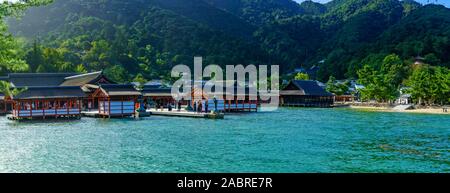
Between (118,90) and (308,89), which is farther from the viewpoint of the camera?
(308,89)

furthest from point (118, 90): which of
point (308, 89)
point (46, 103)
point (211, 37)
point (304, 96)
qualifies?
point (211, 37)

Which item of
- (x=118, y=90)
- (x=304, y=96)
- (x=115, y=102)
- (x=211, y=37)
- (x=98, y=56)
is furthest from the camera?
(x=211, y=37)

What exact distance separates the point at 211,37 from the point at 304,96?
145ft

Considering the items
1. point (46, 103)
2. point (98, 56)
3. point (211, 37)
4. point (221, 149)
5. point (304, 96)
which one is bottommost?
point (221, 149)

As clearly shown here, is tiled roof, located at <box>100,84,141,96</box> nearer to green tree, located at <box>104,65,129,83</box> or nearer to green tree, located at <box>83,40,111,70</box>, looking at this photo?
green tree, located at <box>104,65,129,83</box>

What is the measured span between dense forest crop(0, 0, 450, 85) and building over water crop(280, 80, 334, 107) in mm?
23041

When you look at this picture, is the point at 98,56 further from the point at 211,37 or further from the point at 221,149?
the point at 221,149

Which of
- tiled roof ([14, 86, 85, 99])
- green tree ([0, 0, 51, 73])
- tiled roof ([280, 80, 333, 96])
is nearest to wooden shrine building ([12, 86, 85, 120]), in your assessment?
tiled roof ([14, 86, 85, 99])

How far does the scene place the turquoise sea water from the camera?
13.2 metres

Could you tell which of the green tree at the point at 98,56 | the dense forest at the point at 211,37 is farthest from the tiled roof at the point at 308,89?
the green tree at the point at 98,56

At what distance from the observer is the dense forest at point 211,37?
245 ft

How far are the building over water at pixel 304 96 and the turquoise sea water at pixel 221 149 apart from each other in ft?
90.8

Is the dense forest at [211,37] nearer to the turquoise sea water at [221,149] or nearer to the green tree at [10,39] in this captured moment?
the turquoise sea water at [221,149]

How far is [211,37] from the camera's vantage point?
94.0 meters
